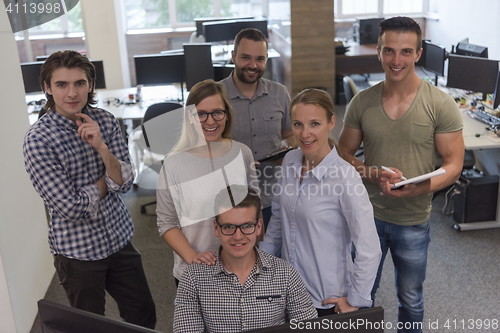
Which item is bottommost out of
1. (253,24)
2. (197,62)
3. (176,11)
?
(197,62)

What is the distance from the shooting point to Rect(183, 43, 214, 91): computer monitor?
548 centimetres

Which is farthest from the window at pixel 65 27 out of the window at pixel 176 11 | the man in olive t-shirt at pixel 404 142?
the man in olive t-shirt at pixel 404 142

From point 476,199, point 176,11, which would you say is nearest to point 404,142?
point 476,199

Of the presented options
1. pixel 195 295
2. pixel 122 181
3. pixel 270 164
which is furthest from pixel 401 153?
pixel 122 181

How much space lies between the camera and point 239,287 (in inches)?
68.4

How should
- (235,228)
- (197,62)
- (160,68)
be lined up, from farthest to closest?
(160,68) < (197,62) < (235,228)

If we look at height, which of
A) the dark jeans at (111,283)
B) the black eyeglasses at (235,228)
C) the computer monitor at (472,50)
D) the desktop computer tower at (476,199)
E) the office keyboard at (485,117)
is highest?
the computer monitor at (472,50)

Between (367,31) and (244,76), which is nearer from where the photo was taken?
(244,76)

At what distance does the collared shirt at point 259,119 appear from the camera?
2643 mm

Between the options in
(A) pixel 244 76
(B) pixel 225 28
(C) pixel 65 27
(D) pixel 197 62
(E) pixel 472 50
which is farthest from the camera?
(C) pixel 65 27

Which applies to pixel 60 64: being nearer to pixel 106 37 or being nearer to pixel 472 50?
pixel 472 50

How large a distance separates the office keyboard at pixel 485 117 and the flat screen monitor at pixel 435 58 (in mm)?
882

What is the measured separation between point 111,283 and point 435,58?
4542 millimetres

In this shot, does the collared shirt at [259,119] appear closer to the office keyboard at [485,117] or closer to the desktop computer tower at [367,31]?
the office keyboard at [485,117]
